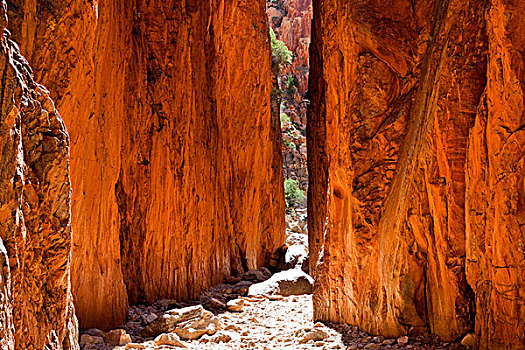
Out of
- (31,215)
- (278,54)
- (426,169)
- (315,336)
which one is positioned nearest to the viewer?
(31,215)

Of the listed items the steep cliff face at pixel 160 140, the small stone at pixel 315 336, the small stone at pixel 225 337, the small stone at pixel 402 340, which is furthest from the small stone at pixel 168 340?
the small stone at pixel 402 340

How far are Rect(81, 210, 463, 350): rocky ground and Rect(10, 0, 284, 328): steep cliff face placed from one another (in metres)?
0.56

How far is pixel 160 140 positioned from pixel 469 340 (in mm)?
7961

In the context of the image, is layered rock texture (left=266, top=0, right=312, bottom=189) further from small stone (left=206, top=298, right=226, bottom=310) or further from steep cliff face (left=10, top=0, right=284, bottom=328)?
small stone (left=206, top=298, right=226, bottom=310)

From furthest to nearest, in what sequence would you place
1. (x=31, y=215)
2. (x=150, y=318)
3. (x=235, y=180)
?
(x=235, y=180) → (x=150, y=318) → (x=31, y=215)

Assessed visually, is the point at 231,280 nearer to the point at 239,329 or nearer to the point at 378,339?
the point at 239,329

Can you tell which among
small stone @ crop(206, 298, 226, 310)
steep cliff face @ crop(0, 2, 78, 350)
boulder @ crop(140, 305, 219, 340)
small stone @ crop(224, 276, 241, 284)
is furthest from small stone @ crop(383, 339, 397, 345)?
small stone @ crop(224, 276, 241, 284)

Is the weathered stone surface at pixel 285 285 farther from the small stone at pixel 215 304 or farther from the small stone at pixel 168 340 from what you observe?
the small stone at pixel 168 340

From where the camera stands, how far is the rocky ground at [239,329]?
659cm

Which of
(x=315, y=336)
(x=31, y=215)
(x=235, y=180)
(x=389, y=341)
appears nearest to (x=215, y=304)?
(x=315, y=336)

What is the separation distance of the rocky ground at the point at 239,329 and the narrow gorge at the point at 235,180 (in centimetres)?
4

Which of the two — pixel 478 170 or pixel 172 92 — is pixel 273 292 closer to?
pixel 172 92

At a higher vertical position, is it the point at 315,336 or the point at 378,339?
the point at 378,339

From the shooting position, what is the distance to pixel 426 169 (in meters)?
5.41
